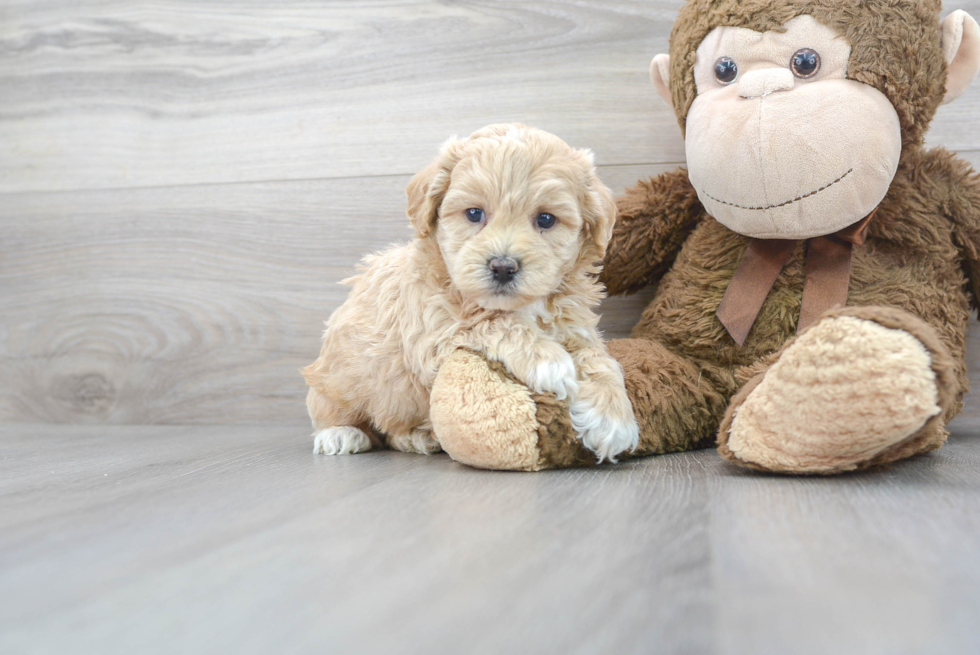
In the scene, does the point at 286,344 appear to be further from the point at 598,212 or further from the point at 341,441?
the point at 598,212

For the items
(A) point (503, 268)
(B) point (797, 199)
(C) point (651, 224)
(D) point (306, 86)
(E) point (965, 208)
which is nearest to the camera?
(A) point (503, 268)

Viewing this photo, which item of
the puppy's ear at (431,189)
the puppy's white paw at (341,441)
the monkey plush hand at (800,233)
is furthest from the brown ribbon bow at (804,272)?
the puppy's white paw at (341,441)

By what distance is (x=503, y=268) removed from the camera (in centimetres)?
98

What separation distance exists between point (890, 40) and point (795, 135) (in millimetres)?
191

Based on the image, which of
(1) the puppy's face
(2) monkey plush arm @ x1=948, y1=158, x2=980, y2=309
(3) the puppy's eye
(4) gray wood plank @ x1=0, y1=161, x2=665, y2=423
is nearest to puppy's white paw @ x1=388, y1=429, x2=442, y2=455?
(1) the puppy's face

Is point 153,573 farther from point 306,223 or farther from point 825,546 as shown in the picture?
point 306,223

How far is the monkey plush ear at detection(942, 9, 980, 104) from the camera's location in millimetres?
1095

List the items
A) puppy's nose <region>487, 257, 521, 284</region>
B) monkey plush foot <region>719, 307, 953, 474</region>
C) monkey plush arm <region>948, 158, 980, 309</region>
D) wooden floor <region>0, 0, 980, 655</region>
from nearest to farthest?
wooden floor <region>0, 0, 980, 655</region>
monkey plush foot <region>719, 307, 953, 474</region>
puppy's nose <region>487, 257, 521, 284</region>
monkey plush arm <region>948, 158, 980, 309</region>

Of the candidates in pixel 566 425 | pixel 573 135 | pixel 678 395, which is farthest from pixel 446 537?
pixel 573 135

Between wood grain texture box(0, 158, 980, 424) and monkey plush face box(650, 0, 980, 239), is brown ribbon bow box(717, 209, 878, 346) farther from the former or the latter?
wood grain texture box(0, 158, 980, 424)

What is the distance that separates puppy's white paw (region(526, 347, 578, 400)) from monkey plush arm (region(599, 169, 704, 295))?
38 cm

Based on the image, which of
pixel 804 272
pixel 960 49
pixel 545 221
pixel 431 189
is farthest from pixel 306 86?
pixel 960 49

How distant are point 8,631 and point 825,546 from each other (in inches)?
24.3

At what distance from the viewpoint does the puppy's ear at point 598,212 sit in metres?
1.06
